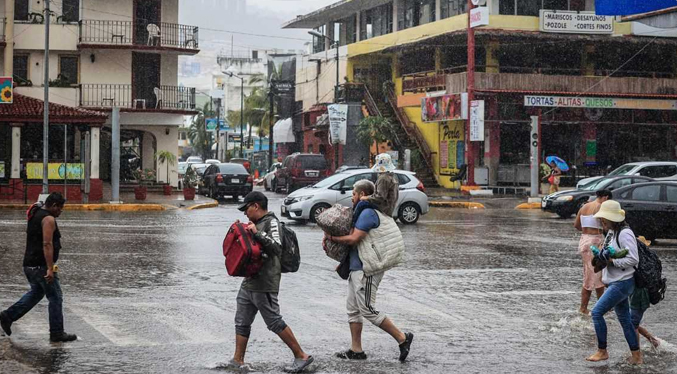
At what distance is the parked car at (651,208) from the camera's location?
862 inches

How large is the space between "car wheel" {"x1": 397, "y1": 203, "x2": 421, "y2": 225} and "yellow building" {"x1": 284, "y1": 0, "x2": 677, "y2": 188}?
62.2ft

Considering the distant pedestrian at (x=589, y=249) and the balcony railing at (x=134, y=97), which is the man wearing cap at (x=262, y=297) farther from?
the balcony railing at (x=134, y=97)

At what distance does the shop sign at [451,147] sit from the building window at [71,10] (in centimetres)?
1851

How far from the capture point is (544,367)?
927 cm

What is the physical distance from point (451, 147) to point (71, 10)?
19222 millimetres

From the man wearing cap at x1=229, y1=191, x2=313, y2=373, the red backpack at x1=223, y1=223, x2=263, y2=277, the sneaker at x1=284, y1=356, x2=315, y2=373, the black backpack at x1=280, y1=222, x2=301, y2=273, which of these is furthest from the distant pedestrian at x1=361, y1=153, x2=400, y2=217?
the sneaker at x1=284, y1=356, x2=315, y2=373

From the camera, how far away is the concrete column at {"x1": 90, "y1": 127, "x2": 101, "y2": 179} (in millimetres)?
36844

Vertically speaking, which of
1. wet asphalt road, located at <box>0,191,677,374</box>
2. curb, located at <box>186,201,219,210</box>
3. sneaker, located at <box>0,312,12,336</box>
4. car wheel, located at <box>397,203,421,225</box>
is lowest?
wet asphalt road, located at <box>0,191,677,374</box>

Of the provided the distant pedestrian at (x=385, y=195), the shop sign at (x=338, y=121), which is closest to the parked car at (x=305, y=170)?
the shop sign at (x=338, y=121)

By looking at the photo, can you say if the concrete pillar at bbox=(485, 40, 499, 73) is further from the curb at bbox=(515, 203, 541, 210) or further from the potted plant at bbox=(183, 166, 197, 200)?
the potted plant at bbox=(183, 166, 197, 200)

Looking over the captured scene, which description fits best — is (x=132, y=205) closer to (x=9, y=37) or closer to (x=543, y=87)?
(x=9, y=37)

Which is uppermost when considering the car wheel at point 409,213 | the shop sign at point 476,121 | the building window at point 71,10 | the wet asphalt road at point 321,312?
the building window at point 71,10

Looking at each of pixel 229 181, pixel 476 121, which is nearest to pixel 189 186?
pixel 229 181

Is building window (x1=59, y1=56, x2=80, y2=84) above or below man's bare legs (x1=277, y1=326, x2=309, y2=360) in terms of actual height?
above
